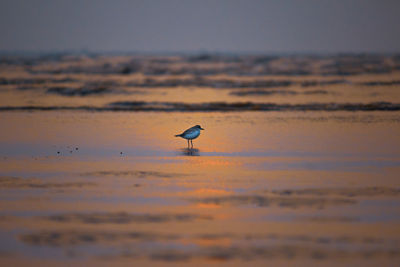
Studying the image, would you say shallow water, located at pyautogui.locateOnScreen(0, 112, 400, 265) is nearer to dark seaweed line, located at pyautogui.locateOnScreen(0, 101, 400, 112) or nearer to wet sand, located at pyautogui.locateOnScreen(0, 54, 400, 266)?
wet sand, located at pyautogui.locateOnScreen(0, 54, 400, 266)

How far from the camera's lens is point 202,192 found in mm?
9570

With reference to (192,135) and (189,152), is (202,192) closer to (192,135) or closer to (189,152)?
(189,152)

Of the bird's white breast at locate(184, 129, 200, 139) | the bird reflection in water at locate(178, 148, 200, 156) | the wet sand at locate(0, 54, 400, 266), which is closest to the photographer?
the wet sand at locate(0, 54, 400, 266)

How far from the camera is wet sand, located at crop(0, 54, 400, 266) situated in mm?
6961

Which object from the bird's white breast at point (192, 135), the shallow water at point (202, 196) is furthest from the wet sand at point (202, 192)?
the bird's white breast at point (192, 135)

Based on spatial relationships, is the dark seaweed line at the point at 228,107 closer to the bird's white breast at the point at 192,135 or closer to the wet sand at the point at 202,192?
the wet sand at the point at 202,192

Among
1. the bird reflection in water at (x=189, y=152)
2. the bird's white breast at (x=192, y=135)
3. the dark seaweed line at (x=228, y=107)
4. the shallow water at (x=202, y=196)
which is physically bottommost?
the shallow water at (x=202, y=196)

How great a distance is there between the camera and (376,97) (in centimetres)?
2583

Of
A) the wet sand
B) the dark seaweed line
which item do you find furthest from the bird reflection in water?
the dark seaweed line

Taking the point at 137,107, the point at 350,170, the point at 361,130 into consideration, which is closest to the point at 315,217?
the point at 350,170

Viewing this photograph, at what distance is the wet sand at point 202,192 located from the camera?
6961mm

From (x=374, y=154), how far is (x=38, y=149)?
19.8 ft

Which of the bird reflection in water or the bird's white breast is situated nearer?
the bird reflection in water

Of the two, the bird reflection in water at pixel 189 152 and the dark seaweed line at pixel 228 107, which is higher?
the dark seaweed line at pixel 228 107
